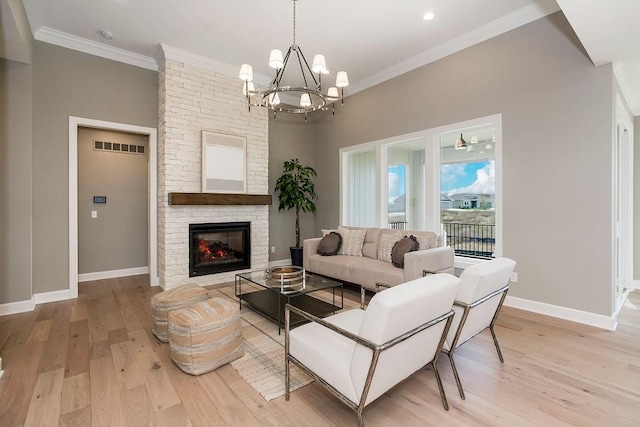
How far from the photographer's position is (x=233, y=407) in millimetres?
1921

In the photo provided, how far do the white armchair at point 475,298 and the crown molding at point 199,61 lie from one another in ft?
15.7

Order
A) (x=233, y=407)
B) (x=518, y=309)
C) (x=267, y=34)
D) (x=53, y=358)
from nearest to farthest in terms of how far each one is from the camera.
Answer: (x=233, y=407) < (x=53, y=358) < (x=518, y=309) < (x=267, y=34)

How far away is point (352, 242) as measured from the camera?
486 centimetres

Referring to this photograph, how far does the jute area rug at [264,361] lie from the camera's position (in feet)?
7.05

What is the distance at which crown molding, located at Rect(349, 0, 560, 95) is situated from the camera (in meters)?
3.39

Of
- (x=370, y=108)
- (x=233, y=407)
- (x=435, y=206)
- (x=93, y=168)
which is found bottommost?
(x=233, y=407)

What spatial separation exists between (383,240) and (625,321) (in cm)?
276

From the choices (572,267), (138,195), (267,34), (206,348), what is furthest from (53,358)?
(572,267)

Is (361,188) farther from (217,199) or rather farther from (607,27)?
(607,27)

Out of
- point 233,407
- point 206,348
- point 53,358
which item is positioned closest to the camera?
point 233,407

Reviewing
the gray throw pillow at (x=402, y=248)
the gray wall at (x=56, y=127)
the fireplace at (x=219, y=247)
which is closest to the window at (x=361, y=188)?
the gray throw pillow at (x=402, y=248)

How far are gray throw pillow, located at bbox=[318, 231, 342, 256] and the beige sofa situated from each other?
0.08m

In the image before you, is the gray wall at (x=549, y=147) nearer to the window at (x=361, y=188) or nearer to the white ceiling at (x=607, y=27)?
the white ceiling at (x=607, y=27)

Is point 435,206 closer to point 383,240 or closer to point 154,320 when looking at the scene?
point 383,240
